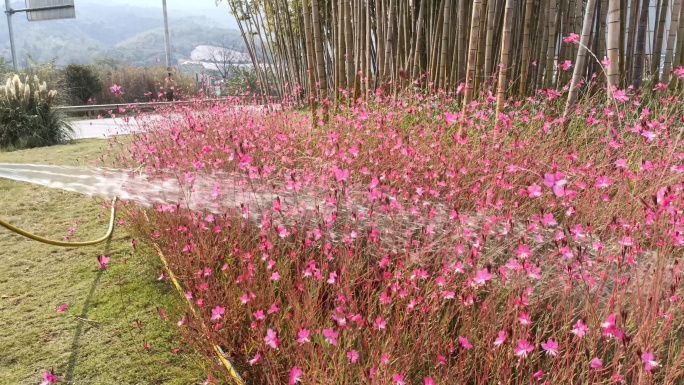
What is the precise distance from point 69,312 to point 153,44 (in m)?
208

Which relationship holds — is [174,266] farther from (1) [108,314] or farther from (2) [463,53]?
(2) [463,53]

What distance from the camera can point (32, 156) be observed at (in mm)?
6223

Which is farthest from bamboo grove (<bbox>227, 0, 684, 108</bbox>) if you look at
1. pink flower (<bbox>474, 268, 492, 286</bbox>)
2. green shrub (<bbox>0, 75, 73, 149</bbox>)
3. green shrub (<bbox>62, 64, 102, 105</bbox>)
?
green shrub (<bbox>62, 64, 102, 105</bbox>)

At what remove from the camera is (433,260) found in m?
2.33

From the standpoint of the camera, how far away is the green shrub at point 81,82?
16.1 m

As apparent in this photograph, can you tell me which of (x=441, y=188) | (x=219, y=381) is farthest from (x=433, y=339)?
(x=441, y=188)

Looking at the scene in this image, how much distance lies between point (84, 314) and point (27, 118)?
678 centimetres

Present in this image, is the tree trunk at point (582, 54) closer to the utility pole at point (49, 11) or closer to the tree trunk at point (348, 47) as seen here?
the tree trunk at point (348, 47)

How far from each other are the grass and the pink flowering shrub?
0.16m

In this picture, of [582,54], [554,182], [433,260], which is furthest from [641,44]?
[554,182]

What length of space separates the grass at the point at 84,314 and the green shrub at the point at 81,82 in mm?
14498

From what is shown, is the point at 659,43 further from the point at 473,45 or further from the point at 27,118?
the point at 27,118

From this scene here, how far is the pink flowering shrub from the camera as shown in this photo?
4.89 ft

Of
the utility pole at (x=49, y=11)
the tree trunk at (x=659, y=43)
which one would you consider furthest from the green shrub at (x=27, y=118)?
the utility pole at (x=49, y=11)
